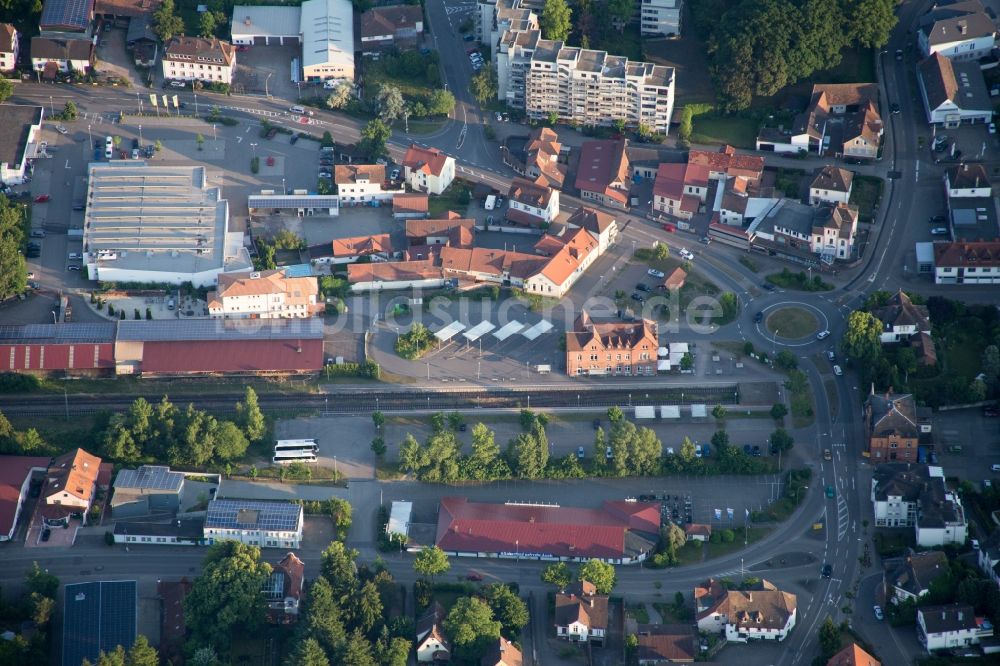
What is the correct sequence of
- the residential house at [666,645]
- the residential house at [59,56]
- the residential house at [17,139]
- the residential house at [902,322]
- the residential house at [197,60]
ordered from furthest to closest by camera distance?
the residential house at [59,56], the residential house at [197,60], the residential house at [17,139], the residential house at [902,322], the residential house at [666,645]

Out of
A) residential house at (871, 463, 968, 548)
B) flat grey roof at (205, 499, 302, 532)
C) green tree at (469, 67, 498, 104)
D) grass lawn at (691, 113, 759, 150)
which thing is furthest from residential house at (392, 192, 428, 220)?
residential house at (871, 463, 968, 548)

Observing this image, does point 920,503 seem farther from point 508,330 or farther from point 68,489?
point 68,489

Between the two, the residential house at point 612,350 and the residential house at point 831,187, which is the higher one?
the residential house at point 831,187

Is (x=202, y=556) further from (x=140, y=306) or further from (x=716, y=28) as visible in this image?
(x=716, y=28)

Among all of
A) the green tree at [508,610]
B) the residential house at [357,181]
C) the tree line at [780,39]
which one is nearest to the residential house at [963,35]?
the tree line at [780,39]

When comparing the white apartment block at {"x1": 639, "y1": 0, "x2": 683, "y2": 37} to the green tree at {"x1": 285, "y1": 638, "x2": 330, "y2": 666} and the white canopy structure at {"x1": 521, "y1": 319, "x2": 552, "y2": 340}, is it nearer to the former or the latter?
the white canopy structure at {"x1": 521, "y1": 319, "x2": 552, "y2": 340}

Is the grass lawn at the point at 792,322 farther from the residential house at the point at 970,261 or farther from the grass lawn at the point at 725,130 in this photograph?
the grass lawn at the point at 725,130

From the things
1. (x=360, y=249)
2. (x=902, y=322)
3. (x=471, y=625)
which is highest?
(x=360, y=249)

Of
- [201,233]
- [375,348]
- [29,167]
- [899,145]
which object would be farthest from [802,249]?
[29,167]

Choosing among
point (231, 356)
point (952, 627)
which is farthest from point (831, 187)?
point (231, 356)
